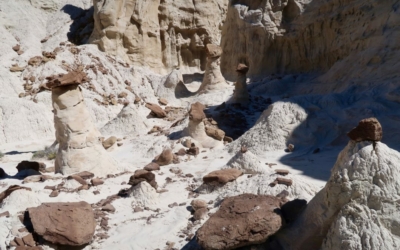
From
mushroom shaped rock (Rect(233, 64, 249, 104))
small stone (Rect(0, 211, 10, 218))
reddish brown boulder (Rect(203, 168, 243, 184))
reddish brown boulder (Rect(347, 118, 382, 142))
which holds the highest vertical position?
reddish brown boulder (Rect(347, 118, 382, 142))

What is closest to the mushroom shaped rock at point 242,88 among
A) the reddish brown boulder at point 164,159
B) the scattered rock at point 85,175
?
the reddish brown boulder at point 164,159

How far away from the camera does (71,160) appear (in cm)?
825

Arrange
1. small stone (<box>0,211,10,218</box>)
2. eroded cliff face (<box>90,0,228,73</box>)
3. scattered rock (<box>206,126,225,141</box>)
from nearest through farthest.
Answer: small stone (<box>0,211,10,218</box>) < scattered rock (<box>206,126,225,141</box>) < eroded cliff face (<box>90,0,228,73</box>)

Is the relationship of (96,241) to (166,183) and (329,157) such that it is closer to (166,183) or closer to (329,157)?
(166,183)

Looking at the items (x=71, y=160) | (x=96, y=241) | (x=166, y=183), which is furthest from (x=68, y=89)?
(x=96, y=241)

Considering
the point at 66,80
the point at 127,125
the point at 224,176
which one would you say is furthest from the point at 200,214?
the point at 127,125

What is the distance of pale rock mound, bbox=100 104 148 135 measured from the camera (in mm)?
13059

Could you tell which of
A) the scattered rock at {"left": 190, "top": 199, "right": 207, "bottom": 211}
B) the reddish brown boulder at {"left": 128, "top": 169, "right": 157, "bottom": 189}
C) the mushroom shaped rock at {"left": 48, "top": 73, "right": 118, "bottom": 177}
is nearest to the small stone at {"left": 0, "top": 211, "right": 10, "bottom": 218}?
the reddish brown boulder at {"left": 128, "top": 169, "right": 157, "bottom": 189}

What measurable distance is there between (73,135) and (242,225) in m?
4.38

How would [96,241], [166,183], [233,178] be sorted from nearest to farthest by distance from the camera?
1. [96,241]
2. [233,178]
3. [166,183]

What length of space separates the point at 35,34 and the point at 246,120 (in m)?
10.9

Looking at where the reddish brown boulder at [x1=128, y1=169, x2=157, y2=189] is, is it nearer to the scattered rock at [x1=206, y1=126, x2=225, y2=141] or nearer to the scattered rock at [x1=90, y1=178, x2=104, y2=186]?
the scattered rock at [x1=90, y1=178, x2=104, y2=186]

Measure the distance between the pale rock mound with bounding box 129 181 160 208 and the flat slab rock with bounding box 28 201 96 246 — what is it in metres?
0.85

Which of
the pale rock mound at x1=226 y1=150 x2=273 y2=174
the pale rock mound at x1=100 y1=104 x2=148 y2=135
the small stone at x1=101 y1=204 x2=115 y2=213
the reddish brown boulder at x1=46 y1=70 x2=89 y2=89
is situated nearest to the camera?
the small stone at x1=101 y1=204 x2=115 y2=213
